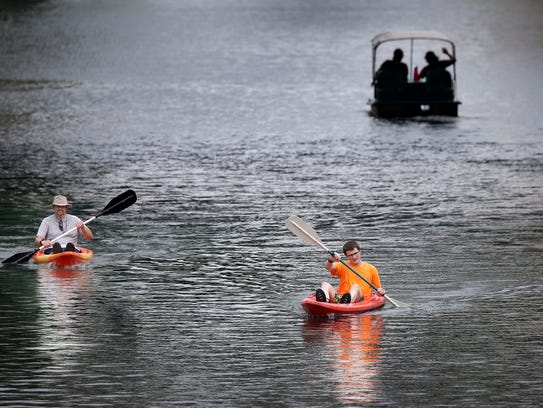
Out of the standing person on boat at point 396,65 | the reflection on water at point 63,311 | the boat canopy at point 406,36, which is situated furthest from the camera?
the boat canopy at point 406,36

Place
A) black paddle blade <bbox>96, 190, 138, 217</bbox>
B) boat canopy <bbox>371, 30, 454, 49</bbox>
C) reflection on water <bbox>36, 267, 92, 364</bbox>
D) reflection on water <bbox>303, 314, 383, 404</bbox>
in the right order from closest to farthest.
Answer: reflection on water <bbox>303, 314, 383, 404</bbox> < reflection on water <bbox>36, 267, 92, 364</bbox> < black paddle blade <bbox>96, 190, 138, 217</bbox> < boat canopy <bbox>371, 30, 454, 49</bbox>

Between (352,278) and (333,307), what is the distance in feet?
2.93

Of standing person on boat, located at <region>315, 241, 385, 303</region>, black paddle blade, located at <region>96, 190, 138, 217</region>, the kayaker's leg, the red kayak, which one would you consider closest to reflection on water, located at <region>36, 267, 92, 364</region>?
black paddle blade, located at <region>96, 190, 138, 217</region>

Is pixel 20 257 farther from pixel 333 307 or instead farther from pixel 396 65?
pixel 396 65

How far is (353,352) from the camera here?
20.8m

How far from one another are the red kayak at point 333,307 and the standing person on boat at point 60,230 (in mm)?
6086

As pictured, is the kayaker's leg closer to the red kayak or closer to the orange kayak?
the red kayak

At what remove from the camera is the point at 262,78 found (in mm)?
71562

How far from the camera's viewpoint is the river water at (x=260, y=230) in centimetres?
1975

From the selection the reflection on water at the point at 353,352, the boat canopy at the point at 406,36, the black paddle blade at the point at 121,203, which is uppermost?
the boat canopy at the point at 406,36

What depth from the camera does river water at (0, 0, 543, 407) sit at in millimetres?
19750

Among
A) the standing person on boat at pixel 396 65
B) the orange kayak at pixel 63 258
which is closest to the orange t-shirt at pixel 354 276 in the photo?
the orange kayak at pixel 63 258

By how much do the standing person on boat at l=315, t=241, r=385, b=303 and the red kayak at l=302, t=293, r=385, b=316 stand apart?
0.15 metres

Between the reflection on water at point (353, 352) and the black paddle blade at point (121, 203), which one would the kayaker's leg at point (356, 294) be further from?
the black paddle blade at point (121, 203)
